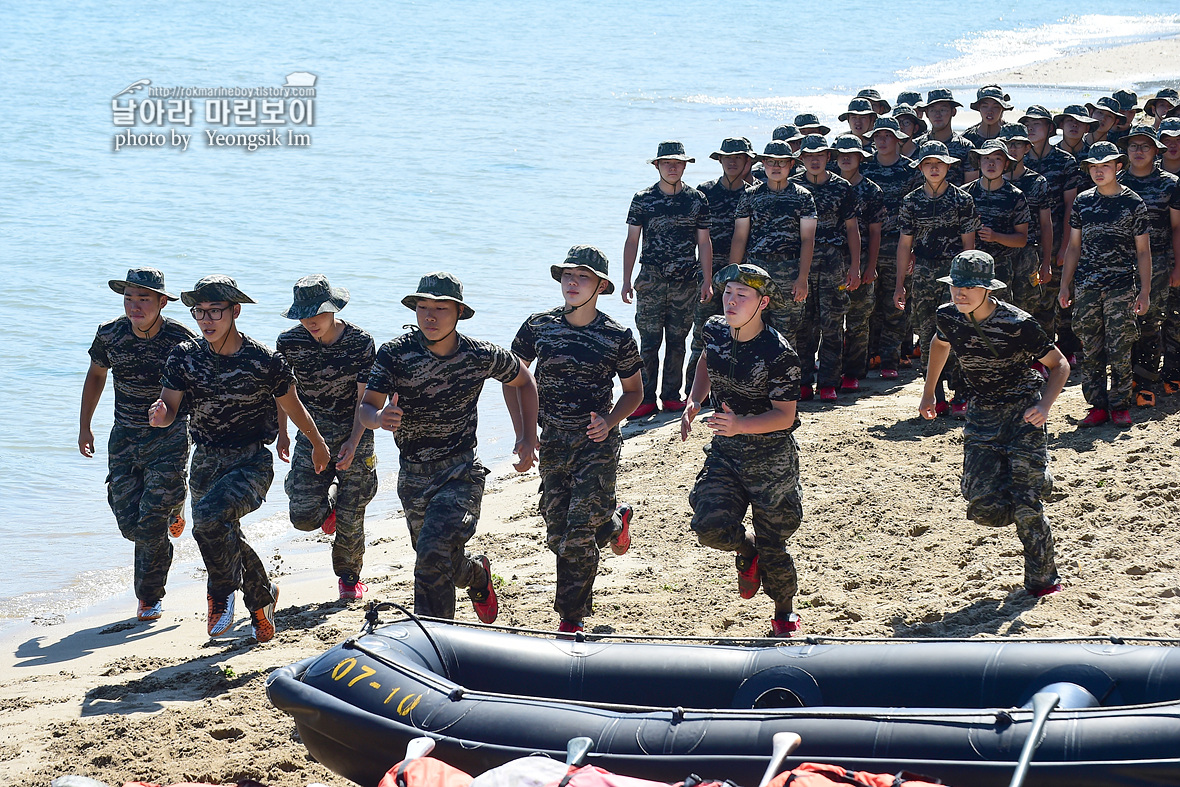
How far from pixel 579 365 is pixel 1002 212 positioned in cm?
510

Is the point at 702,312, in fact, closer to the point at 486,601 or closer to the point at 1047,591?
the point at 486,601

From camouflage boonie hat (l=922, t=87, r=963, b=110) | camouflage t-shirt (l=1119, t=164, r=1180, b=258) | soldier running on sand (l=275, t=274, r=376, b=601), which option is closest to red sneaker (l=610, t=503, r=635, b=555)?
soldier running on sand (l=275, t=274, r=376, b=601)

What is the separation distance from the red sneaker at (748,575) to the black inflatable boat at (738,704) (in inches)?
43.7

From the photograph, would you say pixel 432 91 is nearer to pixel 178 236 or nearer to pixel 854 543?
pixel 178 236

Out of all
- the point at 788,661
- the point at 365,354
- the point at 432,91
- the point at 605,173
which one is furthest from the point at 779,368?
the point at 432,91

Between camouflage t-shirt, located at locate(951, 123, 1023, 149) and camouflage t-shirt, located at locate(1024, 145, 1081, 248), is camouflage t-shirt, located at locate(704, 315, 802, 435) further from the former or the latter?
camouflage t-shirt, located at locate(951, 123, 1023, 149)

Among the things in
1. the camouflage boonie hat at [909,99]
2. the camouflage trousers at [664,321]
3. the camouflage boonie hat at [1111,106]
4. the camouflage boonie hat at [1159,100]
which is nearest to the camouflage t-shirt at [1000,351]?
the camouflage trousers at [664,321]

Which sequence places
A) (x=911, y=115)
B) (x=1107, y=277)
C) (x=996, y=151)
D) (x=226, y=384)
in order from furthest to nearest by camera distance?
1. (x=911, y=115)
2. (x=996, y=151)
3. (x=1107, y=277)
4. (x=226, y=384)

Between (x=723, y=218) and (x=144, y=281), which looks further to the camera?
(x=723, y=218)

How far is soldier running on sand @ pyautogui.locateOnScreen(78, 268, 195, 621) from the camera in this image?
7.57 meters

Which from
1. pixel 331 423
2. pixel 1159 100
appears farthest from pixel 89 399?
pixel 1159 100

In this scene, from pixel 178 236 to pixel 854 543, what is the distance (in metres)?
15.2

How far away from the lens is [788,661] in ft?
17.0

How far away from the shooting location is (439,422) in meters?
6.64
